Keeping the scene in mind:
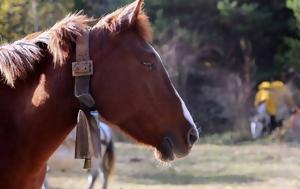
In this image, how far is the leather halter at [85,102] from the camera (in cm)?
331

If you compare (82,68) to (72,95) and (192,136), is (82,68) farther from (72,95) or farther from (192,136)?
(192,136)

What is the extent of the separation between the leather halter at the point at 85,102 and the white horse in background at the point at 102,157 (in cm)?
739

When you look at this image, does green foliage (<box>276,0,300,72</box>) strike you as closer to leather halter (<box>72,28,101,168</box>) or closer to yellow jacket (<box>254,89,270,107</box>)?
yellow jacket (<box>254,89,270,107</box>)

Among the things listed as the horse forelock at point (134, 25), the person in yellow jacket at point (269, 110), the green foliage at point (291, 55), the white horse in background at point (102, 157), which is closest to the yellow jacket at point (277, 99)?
the person in yellow jacket at point (269, 110)

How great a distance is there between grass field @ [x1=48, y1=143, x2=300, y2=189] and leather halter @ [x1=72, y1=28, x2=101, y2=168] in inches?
275

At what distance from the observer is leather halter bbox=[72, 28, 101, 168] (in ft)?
10.9

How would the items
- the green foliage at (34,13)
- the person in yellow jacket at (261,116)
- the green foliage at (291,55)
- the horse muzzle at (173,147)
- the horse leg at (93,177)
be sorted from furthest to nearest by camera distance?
1. the green foliage at (291,55)
2. the person in yellow jacket at (261,116)
3. the green foliage at (34,13)
4. the horse leg at (93,177)
5. the horse muzzle at (173,147)

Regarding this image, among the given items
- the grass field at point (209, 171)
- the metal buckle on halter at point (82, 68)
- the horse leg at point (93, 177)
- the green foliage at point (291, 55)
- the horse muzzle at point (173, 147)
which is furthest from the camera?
the green foliage at point (291, 55)

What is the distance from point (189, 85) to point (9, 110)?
22.8 meters

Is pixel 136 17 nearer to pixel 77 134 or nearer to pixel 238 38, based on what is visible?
pixel 77 134

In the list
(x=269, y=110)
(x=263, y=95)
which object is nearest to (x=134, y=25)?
(x=269, y=110)

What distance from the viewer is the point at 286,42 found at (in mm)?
25375

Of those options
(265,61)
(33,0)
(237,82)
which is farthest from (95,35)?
(265,61)

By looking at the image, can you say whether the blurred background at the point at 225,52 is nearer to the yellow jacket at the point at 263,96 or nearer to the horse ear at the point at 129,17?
the yellow jacket at the point at 263,96
